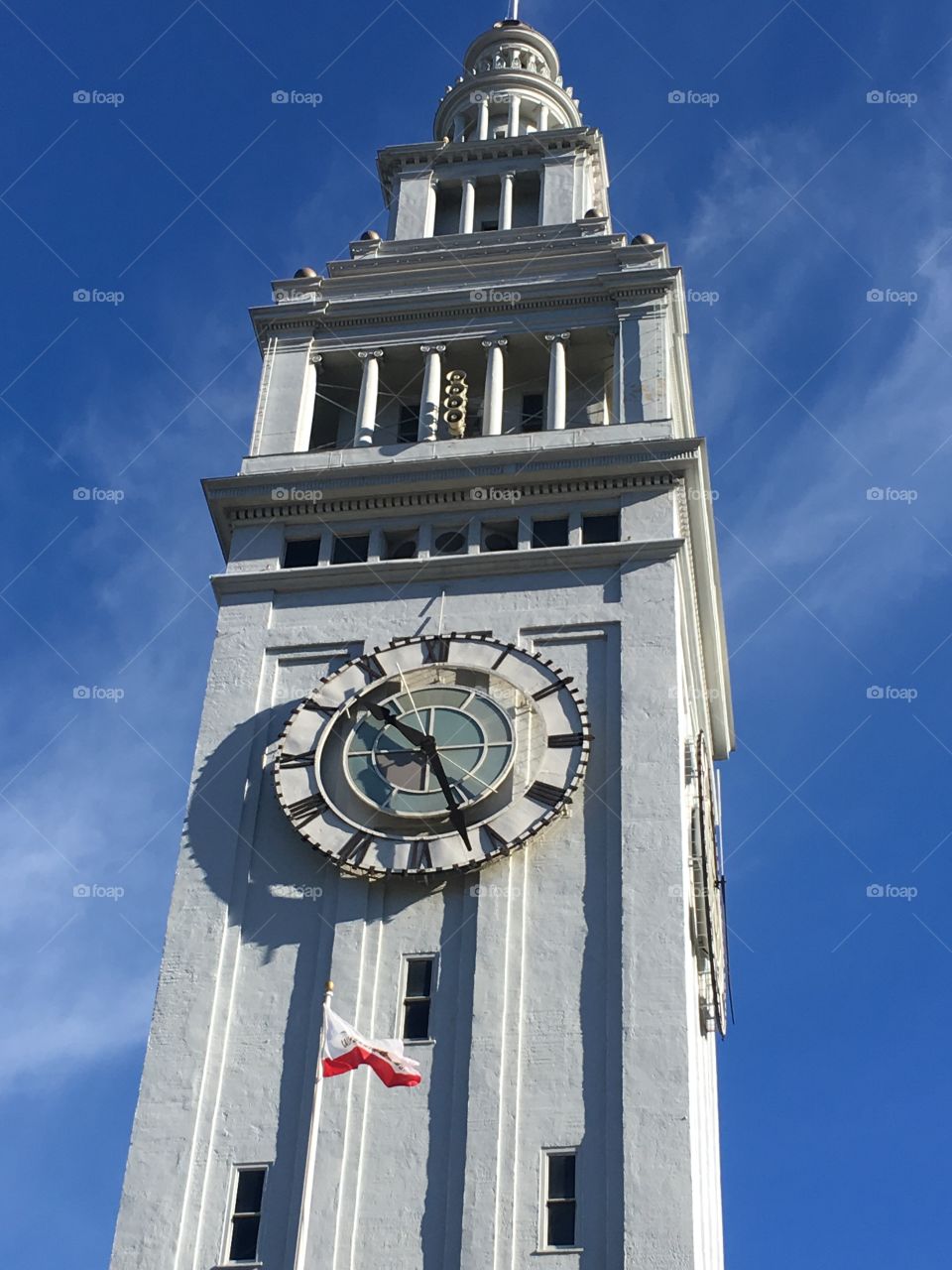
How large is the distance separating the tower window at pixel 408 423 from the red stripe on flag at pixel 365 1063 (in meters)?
20.0

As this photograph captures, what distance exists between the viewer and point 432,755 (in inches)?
1575

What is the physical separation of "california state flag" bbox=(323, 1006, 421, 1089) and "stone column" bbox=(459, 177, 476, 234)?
28.8m

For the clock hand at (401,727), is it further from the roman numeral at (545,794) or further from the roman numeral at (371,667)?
the roman numeral at (545,794)

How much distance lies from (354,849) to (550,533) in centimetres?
973

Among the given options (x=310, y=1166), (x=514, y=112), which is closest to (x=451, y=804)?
(x=310, y=1166)

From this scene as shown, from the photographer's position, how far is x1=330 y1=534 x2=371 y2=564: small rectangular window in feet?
151

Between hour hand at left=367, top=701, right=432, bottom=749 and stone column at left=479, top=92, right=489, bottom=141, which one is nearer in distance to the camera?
hour hand at left=367, top=701, right=432, bottom=749

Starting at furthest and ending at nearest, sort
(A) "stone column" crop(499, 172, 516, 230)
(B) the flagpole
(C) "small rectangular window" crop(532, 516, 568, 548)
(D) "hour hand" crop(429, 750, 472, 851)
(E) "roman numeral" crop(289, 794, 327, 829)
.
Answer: (A) "stone column" crop(499, 172, 516, 230), (C) "small rectangular window" crop(532, 516, 568, 548), (E) "roman numeral" crop(289, 794, 327, 829), (D) "hour hand" crop(429, 750, 472, 851), (B) the flagpole

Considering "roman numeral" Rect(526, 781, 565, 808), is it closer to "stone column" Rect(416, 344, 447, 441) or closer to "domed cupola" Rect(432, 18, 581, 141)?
"stone column" Rect(416, 344, 447, 441)

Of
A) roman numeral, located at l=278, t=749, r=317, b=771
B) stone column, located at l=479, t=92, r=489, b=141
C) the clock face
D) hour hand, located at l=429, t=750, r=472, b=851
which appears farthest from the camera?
stone column, located at l=479, t=92, r=489, b=141

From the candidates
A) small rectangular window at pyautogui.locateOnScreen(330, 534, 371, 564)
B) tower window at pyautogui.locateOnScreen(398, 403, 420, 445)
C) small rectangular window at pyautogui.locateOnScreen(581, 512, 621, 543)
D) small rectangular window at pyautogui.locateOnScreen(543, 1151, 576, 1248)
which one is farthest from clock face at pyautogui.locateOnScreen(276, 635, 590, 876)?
tower window at pyautogui.locateOnScreen(398, 403, 420, 445)

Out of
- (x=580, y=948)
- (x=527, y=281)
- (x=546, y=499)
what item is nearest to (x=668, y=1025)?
(x=580, y=948)

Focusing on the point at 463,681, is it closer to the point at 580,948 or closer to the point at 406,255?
the point at 580,948

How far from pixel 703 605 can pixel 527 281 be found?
9.59 meters
